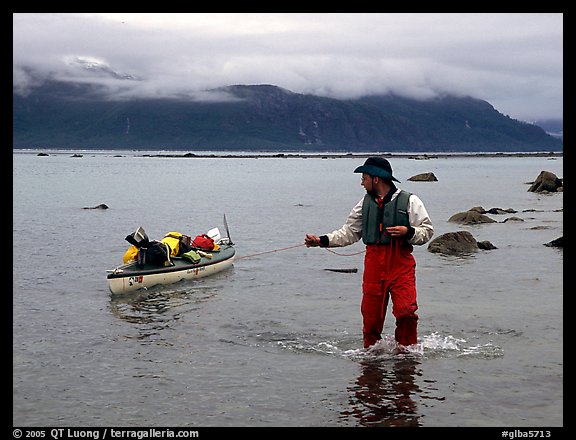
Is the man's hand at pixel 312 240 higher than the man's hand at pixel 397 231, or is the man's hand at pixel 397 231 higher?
the man's hand at pixel 397 231

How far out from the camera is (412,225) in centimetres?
1157

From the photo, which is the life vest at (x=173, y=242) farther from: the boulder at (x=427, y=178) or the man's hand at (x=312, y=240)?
the boulder at (x=427, y=178)

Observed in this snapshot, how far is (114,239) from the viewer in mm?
32938

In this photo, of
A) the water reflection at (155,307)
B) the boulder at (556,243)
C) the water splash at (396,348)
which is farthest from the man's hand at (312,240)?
the boulder at (556,243)

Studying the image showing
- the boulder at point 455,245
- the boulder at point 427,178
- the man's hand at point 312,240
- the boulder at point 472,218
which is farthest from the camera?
the boulder at point 427,178

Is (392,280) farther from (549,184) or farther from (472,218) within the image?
(549,184)

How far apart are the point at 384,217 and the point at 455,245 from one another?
50.4ft

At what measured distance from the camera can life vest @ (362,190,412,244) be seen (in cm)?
1156

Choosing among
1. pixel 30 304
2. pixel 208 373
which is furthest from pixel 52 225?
pixel 208 373

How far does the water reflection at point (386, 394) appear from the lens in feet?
33.3

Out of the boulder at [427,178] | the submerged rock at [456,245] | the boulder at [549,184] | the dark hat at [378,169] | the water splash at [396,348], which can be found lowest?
the water splash at [396,348]

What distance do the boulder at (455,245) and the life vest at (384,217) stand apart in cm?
1476

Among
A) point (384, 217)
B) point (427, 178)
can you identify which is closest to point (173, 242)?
point (384, 217)
